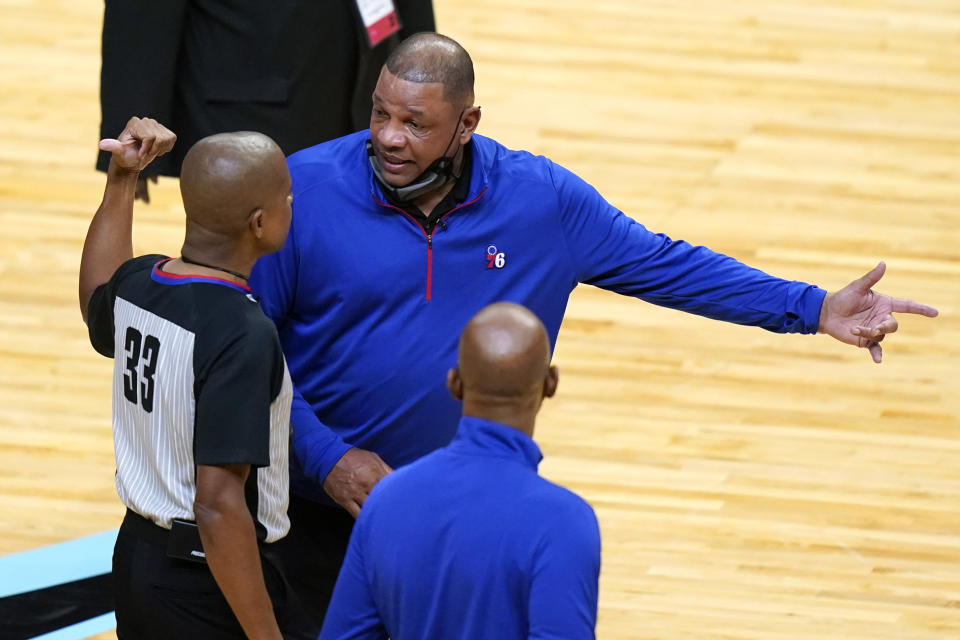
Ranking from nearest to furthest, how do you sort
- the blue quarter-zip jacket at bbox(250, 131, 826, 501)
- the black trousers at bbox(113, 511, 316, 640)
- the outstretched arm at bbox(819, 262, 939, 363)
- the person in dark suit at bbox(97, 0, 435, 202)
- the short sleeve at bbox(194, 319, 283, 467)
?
1. the short sleeve at bbox(194, 319, 283, 467)
2. the black trousers at bbox(113, 511, 316, 640)
3. the blue quarter-zip jacket at bbox(250, 131, 826, 501)
4. the outstretched arm at bbox(819, 262, 939, 363)
5. the person in dark suit at bbox(97, 0, 435, 202)

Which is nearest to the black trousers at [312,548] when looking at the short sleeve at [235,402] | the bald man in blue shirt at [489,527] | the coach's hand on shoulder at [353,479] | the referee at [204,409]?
the coach's hand on shoulder at [353,479]

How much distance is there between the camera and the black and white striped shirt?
229 cm

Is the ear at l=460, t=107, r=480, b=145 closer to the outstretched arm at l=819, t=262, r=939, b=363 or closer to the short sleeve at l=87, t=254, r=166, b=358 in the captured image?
the short sleeve at l=87, t=254, r=166, b=358

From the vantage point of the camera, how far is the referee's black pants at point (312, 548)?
2959mm

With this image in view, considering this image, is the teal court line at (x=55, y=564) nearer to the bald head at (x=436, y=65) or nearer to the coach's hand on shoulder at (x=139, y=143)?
the coach's hand on shoulder at (x=139, y=143)

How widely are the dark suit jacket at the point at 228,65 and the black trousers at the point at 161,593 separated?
5.12 ft

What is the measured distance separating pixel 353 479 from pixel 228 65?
147 cm

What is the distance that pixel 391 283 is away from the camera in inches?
109

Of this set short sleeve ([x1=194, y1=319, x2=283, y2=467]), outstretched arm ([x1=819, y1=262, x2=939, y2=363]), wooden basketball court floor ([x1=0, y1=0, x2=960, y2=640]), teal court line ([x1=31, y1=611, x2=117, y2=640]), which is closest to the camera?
short sleeve ([x1=194, y1=319, x2=283, y2=467])

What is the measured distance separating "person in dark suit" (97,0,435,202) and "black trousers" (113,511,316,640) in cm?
156

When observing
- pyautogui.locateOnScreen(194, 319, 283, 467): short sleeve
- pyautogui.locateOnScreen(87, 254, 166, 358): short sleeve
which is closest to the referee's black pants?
pyautogui.locateOnScreen(87, 254, 166, 358): short sleeve

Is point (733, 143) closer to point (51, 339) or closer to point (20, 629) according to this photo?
point (51, 339)

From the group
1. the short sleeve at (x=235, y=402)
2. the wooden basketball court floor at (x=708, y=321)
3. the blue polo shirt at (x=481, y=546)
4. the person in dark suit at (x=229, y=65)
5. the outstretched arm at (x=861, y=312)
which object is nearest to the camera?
the blue polo shirt at (x=481, y=546)

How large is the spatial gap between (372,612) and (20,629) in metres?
1.77
